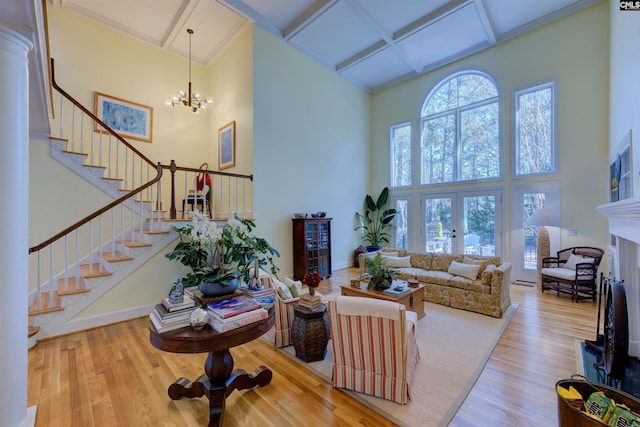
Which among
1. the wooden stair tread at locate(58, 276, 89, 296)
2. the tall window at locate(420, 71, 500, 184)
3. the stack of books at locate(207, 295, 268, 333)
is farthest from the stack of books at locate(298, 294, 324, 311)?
the tall window at locate(420, 71, 500, 184)

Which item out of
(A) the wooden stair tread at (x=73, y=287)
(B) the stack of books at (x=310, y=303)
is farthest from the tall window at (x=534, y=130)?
(A) the wooden stair tread at (x=73, y=287)

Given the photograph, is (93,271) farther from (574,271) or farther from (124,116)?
(574,271)

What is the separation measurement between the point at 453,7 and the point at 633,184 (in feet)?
13.6

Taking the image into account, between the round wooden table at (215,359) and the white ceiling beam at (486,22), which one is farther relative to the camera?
the white ceiling beam at (486,22)

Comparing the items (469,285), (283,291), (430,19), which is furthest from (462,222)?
(283,291)

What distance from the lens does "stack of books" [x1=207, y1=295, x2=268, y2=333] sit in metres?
1.68

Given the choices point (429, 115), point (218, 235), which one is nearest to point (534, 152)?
point (429, 115)

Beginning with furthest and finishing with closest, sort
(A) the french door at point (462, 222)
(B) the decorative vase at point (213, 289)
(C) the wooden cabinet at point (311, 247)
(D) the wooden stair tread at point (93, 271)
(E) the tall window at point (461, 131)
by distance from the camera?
(E) the tall window at point (461, 131)
(A) the french door at point (462, 222)
(C) the wooden cabinet at point (311, 247)
(D) the wooden stair tread at point (93, 271)
(B) the decorative vase at point (213, 289)

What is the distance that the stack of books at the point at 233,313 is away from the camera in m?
1.68

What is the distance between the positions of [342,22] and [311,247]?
4.78 meters

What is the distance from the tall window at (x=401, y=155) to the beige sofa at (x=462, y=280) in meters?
3.08

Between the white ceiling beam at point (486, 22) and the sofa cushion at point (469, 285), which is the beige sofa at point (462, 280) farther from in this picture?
the white ceiling beam at point (486, 22)

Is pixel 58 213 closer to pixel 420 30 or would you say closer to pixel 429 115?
pixel 420 30

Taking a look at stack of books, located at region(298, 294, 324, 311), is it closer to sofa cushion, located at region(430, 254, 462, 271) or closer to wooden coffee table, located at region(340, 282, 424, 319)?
wooden coffee table, located at region(340, 282, 424, 319)
